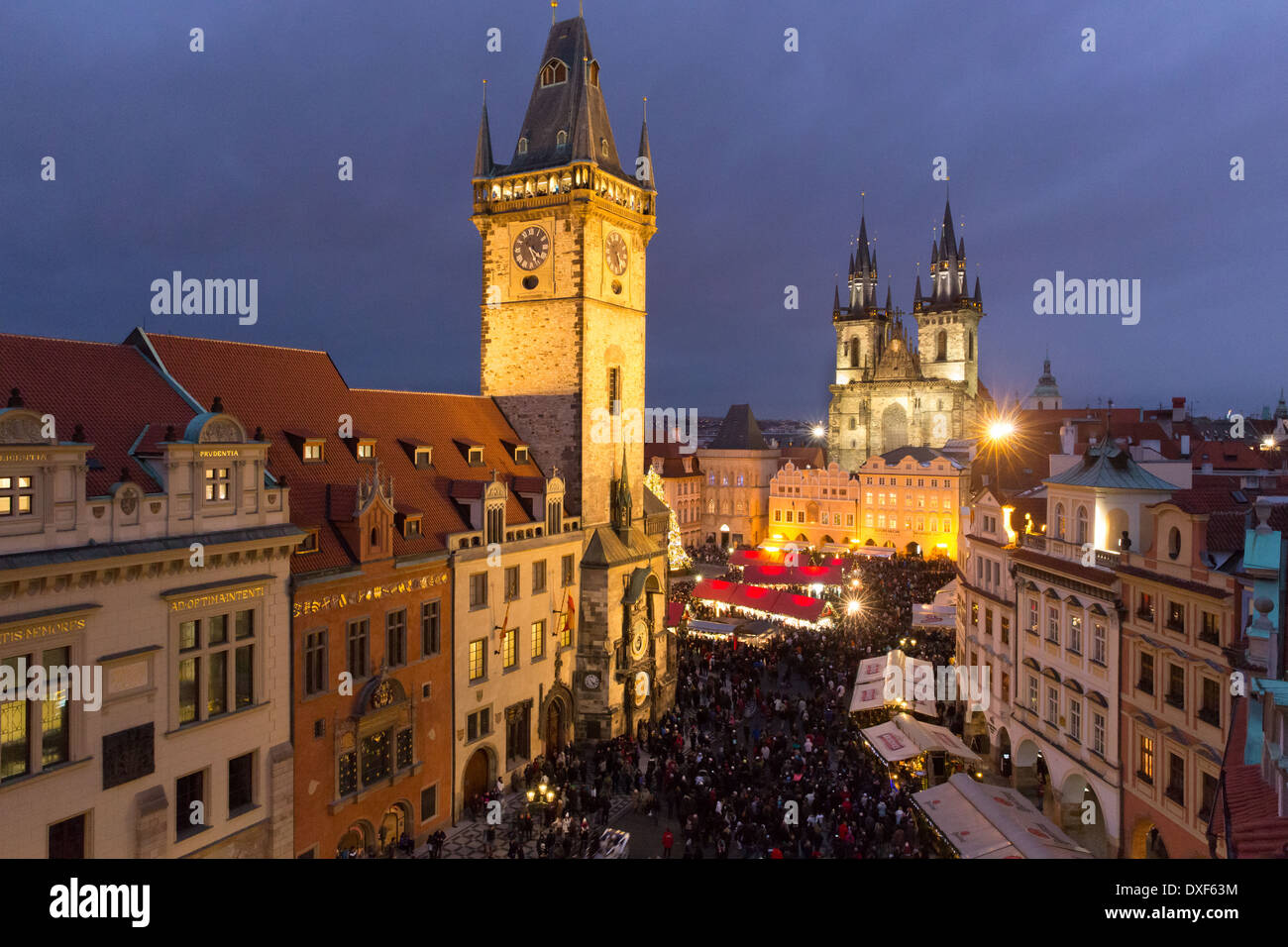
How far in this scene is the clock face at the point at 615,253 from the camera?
3872cm

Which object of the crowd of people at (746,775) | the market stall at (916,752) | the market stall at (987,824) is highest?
the market stall at (987,824)

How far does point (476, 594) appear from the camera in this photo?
29984mm

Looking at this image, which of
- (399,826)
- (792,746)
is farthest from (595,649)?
(399,826)

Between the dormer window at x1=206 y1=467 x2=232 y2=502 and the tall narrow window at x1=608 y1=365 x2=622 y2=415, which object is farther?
the tall narrow window at x1=608 y1=365 x2=622 y2=415

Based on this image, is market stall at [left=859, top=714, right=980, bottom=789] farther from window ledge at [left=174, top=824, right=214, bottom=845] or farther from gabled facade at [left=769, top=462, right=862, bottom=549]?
gabled facade at [left=769, top=462, right=862, bottom=549]

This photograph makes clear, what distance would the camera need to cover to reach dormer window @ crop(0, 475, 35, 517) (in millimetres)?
16828

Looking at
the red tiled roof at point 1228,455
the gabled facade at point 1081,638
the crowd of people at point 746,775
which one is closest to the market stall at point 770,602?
the crowd of people at point 746,775

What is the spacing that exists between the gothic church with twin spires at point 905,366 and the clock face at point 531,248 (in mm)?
90281

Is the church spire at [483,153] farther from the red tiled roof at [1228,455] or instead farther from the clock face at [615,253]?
the red tiled roof at [1228,455]

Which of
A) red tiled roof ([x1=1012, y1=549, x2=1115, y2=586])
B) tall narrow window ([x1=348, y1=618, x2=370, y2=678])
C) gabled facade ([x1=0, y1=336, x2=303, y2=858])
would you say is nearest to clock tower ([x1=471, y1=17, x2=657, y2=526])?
tall narrow window ([x1=348, y1=618, x2=370, y2=678])

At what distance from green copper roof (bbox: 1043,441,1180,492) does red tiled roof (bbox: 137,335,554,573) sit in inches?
765

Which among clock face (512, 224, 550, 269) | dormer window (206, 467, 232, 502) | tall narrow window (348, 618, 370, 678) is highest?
clock face (512, 224, 550, 269)

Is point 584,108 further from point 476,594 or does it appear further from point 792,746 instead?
point 792,746

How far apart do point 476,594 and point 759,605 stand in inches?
832
